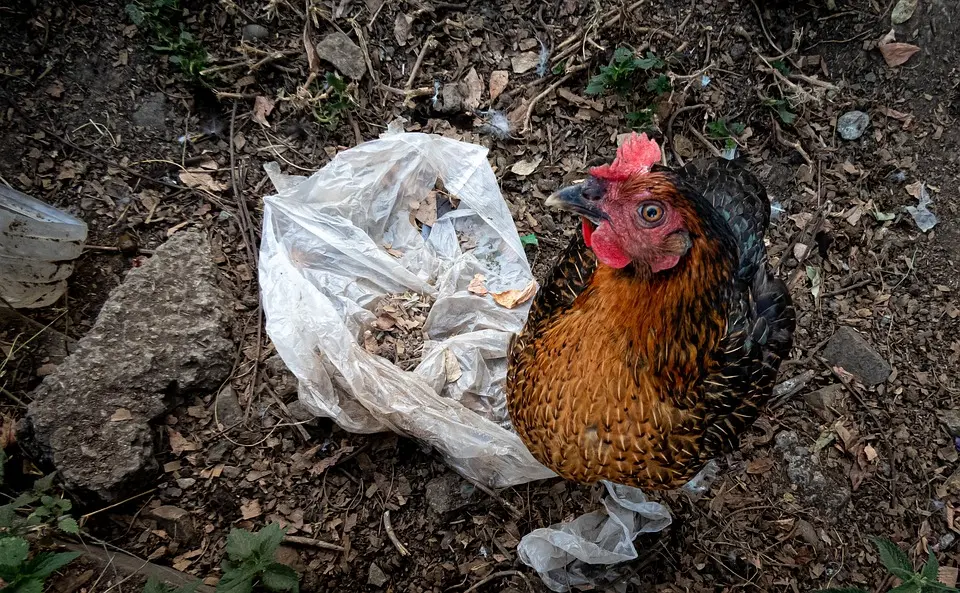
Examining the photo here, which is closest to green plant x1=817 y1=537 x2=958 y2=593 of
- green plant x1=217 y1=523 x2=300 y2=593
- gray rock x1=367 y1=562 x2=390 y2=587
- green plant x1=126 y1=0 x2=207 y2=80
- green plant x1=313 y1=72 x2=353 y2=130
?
gray rock x1=367 y1=562 x2=390 y2=587

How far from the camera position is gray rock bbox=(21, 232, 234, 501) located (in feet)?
6.33

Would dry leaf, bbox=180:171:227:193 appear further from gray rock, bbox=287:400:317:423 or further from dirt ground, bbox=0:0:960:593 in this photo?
gray rock, bbox=287:400:317:423

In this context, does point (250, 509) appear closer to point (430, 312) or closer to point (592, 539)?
point (430, 312)

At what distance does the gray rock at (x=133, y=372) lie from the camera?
193cm

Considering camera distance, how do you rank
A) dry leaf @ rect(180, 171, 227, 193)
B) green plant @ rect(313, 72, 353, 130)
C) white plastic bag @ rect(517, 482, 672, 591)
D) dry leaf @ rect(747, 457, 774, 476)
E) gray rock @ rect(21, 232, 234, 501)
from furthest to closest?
green plant @ rect(313, 72, 353, 130), dry leaf @ rect(180, 171, 227, 193), dry leaf @ rect(747, 457, 774, 476), white plastic bag @ rect(517, 482, 672, 591), gray rock @ rect(21, 232, 234, 501)

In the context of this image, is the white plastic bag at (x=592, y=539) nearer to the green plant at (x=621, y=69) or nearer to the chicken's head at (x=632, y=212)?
the chicken's head at (x=632, y=212)

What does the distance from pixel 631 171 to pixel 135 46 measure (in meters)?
2.35

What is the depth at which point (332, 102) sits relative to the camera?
264 centimetres

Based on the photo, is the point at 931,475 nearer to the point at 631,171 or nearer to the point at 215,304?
the point at 631,171

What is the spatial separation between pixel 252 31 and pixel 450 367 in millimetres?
1842

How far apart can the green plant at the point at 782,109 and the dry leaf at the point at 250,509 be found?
116 inches

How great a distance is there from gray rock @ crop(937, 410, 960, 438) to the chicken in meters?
1.28

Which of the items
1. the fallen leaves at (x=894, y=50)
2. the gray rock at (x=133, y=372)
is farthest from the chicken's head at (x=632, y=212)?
the fallen leaves at (x=894, y=50)

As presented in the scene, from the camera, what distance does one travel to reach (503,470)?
215cm
